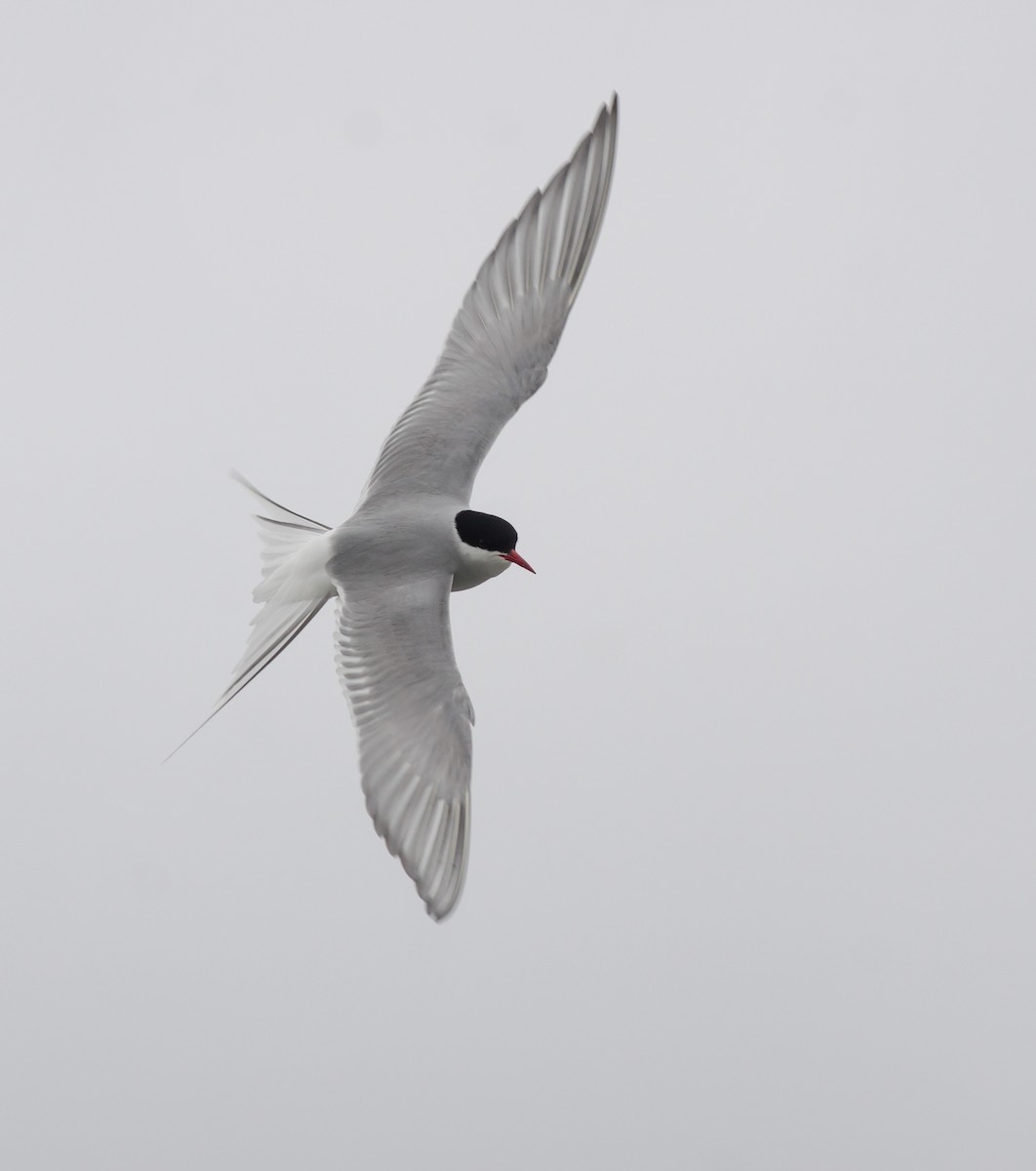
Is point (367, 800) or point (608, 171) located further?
point (608, 171)

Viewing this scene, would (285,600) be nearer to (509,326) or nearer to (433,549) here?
(433,549)

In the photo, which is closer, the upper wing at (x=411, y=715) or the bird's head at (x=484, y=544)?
the upper wing at (x=411, y=715)

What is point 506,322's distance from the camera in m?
5.50

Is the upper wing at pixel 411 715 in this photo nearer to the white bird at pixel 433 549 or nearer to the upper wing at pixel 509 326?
the white bird at pixel 433 549

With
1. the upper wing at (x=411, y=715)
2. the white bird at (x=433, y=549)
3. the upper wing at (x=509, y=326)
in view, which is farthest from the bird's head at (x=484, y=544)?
the upper wing at (x=509, y=326)

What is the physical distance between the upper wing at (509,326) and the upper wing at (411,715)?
0.62 metres

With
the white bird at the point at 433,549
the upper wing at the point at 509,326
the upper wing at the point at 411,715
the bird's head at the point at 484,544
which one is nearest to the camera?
the upper wing at the point at 411,715

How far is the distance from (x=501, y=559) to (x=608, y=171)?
150cm

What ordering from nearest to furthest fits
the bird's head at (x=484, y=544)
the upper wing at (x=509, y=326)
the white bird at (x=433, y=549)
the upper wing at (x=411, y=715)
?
the upper wing at (x=411, y=715) < the white bird at (x=433, y=549) < the bird's head at (x=484, y=544) < the upper wing at (x=509, y=326)

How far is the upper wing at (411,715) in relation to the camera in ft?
14.3

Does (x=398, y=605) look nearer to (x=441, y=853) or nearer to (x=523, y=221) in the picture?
(x=441, y=853)

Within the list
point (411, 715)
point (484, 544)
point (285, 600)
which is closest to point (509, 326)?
point (484, 544)

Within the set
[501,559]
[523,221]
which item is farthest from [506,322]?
[501,559]

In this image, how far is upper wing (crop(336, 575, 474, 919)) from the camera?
172 inches
